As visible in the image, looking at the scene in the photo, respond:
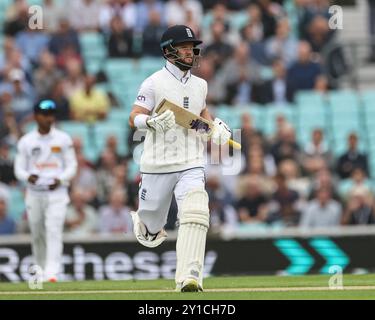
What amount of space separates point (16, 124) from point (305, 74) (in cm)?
439

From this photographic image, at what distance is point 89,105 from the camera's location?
19.2 m

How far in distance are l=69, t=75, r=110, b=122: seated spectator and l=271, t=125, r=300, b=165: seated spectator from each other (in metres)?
2.53

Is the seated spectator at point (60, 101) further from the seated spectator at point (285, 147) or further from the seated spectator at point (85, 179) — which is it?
the seated spectator at point (285, 147)

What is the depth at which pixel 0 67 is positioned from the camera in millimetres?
19938

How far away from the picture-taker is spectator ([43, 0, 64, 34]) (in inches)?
811

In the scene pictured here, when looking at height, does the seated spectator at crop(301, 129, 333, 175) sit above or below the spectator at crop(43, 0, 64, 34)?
below

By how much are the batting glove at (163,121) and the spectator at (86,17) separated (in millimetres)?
10291

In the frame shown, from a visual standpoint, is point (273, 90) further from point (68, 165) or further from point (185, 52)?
point (185, 52)

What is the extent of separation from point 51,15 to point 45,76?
1.67 metres

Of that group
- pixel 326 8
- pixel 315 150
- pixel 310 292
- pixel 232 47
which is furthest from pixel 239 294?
pixel 326 8

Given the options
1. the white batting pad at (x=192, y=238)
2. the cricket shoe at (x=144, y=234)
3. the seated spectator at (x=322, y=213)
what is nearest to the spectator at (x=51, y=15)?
the seated spectator at (x=322, y=213)

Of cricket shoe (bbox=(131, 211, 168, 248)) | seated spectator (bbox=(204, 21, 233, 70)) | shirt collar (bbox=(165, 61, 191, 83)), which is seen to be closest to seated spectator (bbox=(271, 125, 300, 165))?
seated spectator (bbox=(204, 21, 233, 70))

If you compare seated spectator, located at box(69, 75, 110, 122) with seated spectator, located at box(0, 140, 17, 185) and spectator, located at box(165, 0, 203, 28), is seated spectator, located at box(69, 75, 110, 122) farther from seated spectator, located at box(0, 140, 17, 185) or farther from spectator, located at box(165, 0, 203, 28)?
spectator, located at box(165, 0, 203, 28)
